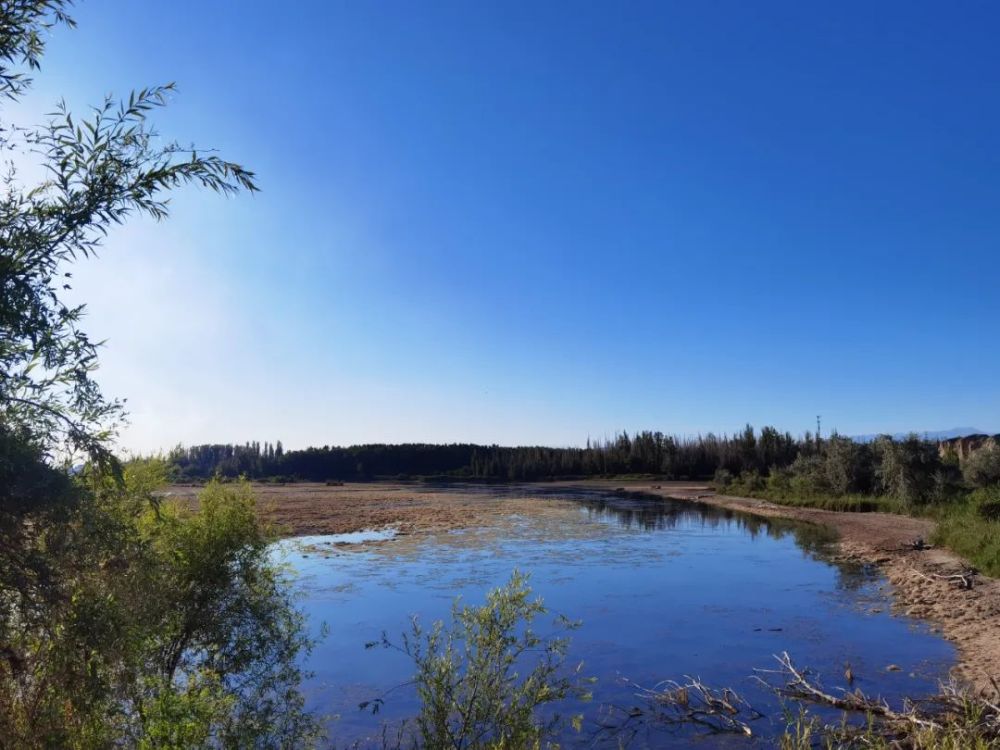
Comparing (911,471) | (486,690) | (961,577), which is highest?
(911,471)

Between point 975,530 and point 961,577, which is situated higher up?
point 975,530

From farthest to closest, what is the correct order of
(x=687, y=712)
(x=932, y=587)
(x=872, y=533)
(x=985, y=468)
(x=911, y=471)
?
(x=911, y=471) → (x=985, y=468) → (x=872, y=533) → (x=932, y=587) → (x=687, y=712)

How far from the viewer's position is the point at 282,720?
9.34m

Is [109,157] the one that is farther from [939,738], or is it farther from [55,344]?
[939,738]

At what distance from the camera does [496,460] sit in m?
145

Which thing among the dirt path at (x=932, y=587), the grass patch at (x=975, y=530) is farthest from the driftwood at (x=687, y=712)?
the grass patch at (x=975, y=530)

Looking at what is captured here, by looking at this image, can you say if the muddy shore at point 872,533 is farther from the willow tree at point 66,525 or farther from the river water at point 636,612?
the willow tree at point 66,525

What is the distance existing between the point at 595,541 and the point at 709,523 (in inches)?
556

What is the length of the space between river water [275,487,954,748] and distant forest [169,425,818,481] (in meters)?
81.4

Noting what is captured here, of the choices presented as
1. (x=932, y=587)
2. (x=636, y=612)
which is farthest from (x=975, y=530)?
(x=636, y=612)

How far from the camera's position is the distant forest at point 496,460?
11706 cm

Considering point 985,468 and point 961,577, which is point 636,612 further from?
point 985,468

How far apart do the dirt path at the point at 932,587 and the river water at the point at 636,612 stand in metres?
0.58

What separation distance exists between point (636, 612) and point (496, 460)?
414 feet
